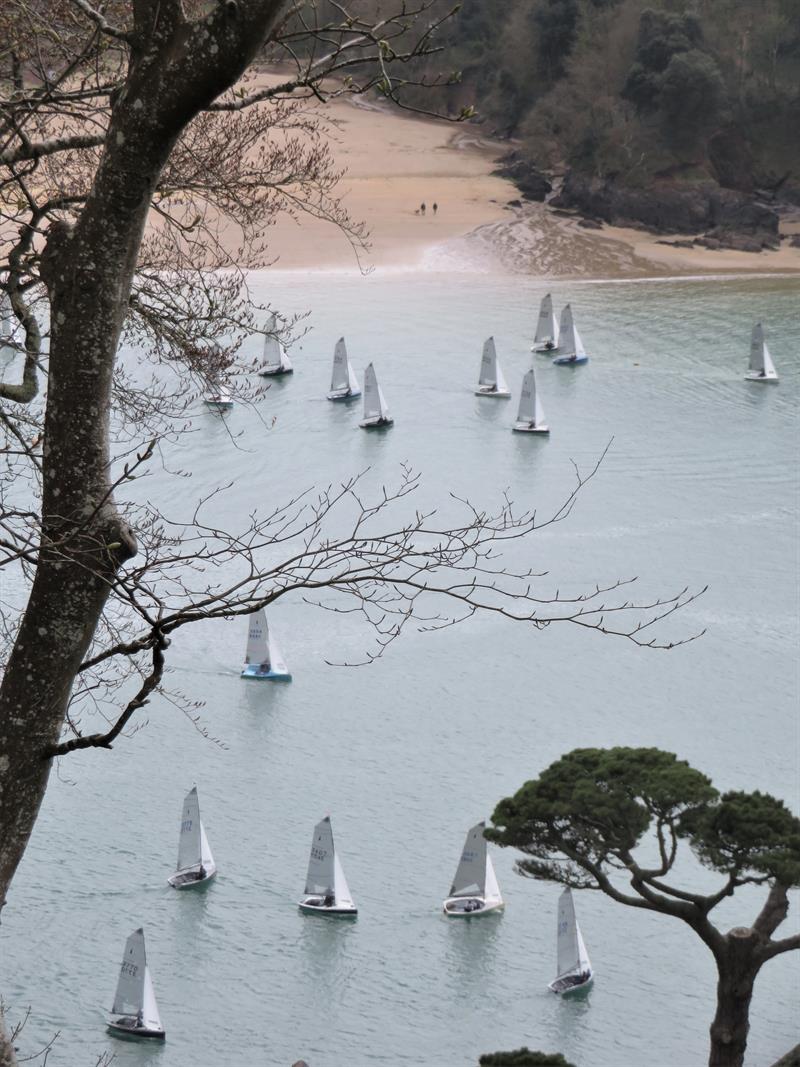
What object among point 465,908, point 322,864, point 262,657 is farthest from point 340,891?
point 262,657

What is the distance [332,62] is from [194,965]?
6.13m

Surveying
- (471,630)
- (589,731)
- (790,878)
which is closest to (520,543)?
(471,630)

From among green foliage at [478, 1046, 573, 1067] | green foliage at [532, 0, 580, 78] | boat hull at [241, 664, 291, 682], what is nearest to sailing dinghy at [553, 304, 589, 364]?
boat hull at [241, 664, 291, 682]

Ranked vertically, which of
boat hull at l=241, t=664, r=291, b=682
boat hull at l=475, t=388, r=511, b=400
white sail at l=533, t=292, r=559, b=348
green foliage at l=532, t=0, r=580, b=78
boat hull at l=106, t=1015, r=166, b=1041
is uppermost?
green foliage at l=532, t=0, r=580, b=78

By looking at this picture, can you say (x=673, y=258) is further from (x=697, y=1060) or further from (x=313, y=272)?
(x=697, y=1060)

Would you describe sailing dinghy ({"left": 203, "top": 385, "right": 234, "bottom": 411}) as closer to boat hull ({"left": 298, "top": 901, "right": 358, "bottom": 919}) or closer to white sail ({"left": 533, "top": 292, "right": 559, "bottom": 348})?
boat hull ({"left": 298, "top": 901, "right": 358, "bottom": 919})

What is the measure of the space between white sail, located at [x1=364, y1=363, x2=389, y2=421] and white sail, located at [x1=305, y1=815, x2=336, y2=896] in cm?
1041

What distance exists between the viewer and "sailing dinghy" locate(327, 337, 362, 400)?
2072 centimetres

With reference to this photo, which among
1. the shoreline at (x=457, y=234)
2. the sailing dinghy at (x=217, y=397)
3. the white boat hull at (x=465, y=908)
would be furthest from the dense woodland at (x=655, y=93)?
the white boat hull at (x=465, y=908)

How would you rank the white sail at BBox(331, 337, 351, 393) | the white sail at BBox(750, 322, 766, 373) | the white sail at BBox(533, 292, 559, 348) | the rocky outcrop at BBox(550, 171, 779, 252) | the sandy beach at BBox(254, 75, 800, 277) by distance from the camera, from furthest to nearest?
the rocky outcrop at BBox(550, 171, 779, 252), the sandy beach at BBox(254, 75, 800, 277), the white sail at BBox(533, 292, 559, 348), the white sail at BBox(750, 322, 766, 373), the white sail at BBox(331, 337, 351, 393)

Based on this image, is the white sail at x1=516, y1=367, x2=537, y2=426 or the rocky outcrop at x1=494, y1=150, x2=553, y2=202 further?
the rocky outcrop at x1=494, y1=150, x2=553, y2=202

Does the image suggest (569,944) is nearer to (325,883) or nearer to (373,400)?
(325,883)

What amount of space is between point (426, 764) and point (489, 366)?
10440 mm

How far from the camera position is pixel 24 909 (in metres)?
9.60
